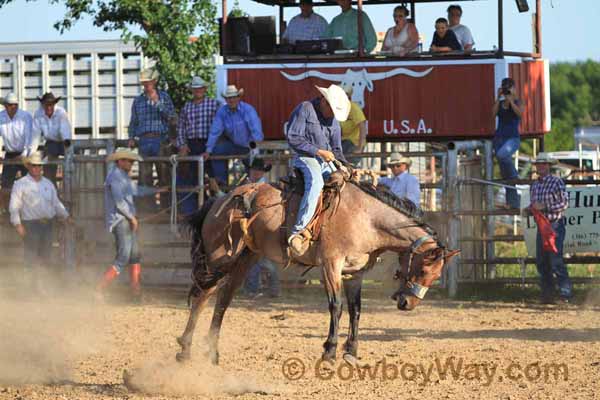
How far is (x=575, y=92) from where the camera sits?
7869 cm

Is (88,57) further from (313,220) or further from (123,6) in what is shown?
(313,220)

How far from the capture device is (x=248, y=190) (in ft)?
32.3

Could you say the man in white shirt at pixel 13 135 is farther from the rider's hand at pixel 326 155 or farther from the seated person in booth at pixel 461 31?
the rider's hand at pixel 326 155

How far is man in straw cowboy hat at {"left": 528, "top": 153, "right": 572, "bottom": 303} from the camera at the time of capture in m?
13.5

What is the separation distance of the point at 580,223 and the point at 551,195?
863 millimetres

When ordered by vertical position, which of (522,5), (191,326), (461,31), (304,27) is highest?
(522,5)

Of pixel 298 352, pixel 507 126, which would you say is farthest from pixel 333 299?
pixel 507 126

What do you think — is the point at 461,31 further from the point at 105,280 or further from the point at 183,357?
the point at 183,357

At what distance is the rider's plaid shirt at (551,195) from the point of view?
44.2 ft

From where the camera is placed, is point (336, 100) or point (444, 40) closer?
point (336, 100)

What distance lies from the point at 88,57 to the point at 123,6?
38.8 feet

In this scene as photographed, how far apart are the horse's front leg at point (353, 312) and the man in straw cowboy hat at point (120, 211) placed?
502 cm

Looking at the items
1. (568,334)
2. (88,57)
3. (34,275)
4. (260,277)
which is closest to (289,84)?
(260,277)

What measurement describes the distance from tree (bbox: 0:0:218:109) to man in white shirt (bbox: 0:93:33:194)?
23.6 ft
